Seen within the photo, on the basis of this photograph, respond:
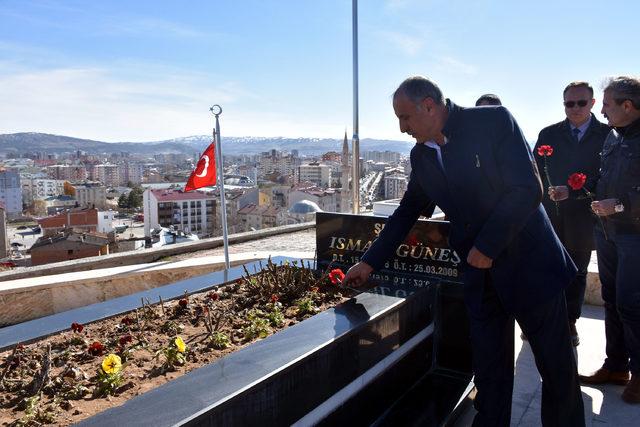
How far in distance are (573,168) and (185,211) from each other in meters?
80.2

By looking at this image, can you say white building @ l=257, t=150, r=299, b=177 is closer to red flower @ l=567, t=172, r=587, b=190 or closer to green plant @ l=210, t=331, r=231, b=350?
red flower @ l=567, t=172, r=587, b=190

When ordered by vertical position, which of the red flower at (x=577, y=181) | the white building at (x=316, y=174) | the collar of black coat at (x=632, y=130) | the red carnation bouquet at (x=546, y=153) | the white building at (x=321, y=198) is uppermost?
the collar of black coat at (x=632, y=130)

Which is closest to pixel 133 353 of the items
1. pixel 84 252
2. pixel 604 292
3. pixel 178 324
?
pixel 178 324

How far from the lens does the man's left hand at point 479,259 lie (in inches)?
72.5

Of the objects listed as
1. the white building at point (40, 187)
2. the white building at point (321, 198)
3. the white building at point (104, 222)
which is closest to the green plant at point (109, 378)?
the white building at point (104, 222)

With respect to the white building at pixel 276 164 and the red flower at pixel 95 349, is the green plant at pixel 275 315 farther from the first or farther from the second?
the white building at pixel 276 164

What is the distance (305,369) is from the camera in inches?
74.1

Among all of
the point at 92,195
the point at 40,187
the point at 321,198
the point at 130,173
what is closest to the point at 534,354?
the point at 321,198

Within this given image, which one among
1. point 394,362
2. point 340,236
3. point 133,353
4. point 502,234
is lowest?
point 394,362

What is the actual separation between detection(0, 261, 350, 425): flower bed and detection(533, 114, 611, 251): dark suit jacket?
1.54m

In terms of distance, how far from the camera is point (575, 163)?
328cm

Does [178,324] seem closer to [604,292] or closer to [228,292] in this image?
[228,292]

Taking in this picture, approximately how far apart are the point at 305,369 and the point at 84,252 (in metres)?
23.6

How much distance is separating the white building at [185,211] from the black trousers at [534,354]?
230ft
